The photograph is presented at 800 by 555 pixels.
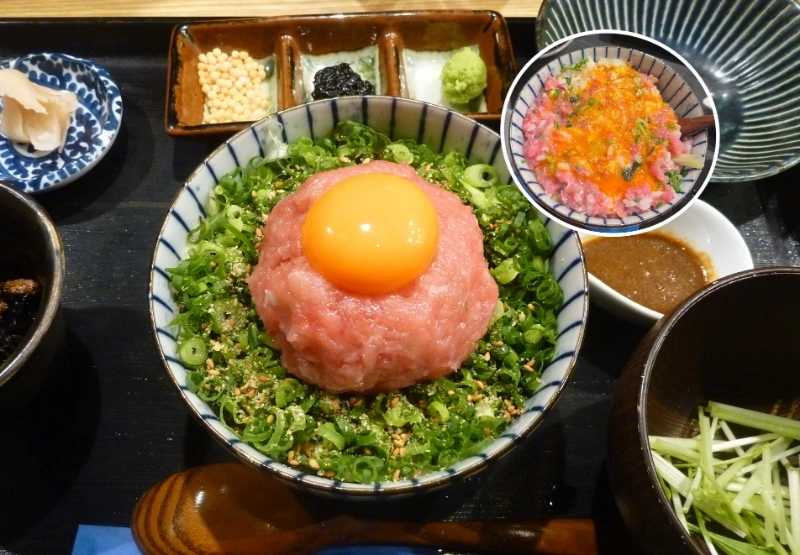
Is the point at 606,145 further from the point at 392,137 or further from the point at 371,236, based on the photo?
the point at 371,236

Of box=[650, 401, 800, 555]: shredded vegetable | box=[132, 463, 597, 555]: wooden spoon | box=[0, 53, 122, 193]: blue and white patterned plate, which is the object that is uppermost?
box=[0, 53, 122, 193]: blue and white patterned plate

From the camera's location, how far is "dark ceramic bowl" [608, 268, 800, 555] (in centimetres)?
152

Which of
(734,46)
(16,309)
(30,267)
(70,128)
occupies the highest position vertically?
(734,46)

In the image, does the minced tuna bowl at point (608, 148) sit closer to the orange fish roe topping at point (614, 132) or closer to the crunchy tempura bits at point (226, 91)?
the orange fish roe topping at point (614, 132)

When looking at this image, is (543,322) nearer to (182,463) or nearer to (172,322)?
(172,322)

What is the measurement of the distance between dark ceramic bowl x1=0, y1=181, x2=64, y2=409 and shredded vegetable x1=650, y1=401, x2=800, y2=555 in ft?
6.37

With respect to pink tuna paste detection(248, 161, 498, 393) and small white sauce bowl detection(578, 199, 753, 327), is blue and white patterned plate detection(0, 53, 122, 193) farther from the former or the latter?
small white sauce bowl detection(578, 199, 753, 327)

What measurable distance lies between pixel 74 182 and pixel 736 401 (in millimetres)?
2881

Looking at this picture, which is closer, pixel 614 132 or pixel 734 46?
pixel 614 132

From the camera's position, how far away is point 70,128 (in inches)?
109

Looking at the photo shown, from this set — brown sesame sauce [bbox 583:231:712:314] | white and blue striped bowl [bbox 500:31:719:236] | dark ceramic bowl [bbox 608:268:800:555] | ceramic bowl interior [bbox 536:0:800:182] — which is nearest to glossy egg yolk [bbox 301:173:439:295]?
white and blue striped bowl [bbox 500:31:719:236]

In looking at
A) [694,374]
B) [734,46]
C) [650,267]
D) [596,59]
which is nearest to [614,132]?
[596,59]

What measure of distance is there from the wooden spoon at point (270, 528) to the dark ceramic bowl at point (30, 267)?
0.54 m

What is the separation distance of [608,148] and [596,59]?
1.71 feet
